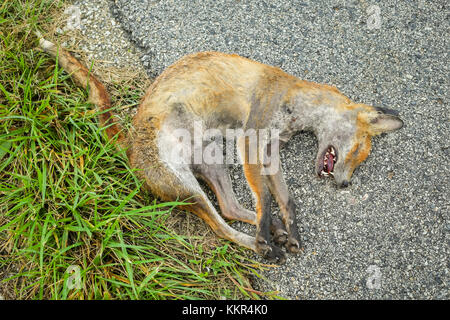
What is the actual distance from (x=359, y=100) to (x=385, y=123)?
635mm

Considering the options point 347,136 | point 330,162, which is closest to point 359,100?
point 347,136

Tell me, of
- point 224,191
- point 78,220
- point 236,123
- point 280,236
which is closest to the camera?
point 78,220

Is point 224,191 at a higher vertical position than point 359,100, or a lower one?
lower

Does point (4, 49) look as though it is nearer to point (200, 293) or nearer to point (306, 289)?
point (200, 293)

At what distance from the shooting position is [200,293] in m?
3.57

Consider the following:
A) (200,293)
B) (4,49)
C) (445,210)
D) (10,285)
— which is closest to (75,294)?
(10,285)

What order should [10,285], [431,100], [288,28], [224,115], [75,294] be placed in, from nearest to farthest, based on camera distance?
[75,294], [10,285], [224,115], [431,100], [288,28]

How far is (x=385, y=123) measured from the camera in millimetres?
3959

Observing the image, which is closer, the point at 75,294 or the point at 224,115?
the point at 75,294

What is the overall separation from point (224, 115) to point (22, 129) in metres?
1.92

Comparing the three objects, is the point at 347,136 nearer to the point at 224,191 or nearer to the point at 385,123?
the point at 385,123

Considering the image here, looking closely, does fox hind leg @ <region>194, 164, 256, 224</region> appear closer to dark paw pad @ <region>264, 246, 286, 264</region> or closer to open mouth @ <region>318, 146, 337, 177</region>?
dark paw pad @ <region>264, 246, 286, 264</region>

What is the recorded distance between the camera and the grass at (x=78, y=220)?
11.1 feet

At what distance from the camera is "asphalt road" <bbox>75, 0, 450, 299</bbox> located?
3729mm
